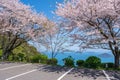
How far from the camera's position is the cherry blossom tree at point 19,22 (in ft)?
73.2

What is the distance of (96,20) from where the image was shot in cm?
1681

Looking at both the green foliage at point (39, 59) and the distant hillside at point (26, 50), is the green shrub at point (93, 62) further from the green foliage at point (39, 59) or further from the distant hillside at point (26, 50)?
the distant hillside at point (26, 50)

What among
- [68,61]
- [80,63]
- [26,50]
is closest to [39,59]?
[68,61]

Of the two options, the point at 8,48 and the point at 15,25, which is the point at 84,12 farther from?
the point at 8,48

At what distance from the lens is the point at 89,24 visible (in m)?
17.1

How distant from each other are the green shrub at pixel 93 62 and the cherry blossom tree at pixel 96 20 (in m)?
1.43

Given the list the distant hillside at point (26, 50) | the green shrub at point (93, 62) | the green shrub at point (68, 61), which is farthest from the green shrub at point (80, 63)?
the distant hillside at point (26, 50)

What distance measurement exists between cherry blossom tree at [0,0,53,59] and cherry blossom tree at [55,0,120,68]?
5294 mm

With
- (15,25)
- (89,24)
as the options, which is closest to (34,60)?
(15,25)

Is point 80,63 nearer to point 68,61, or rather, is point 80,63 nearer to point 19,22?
point 68,61

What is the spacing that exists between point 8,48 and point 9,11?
4313 millimetres

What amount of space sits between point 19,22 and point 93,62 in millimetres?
8897

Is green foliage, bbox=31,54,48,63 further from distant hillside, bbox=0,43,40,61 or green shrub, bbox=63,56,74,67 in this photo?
distant hillside, bbox=0,43,40,61

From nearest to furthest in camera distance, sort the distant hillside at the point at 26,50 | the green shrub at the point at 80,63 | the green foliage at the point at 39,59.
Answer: the green shrub at the point at 80,63, the green foliage at the point at 39,59, the distant hillside at the point at 26,50
